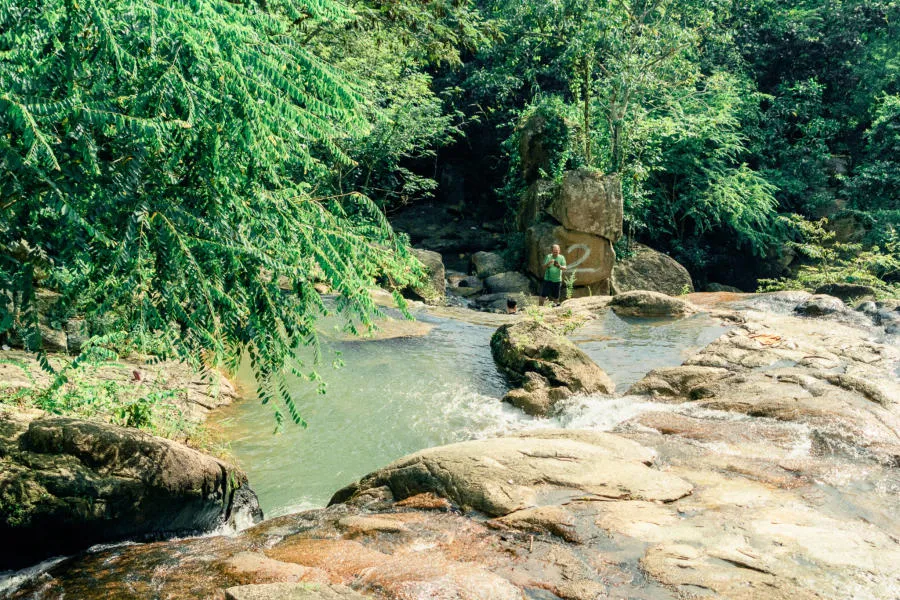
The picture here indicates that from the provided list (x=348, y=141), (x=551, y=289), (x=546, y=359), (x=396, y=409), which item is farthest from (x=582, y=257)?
(x=396, y=409)

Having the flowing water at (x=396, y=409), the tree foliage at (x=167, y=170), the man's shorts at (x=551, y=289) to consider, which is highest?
the tree foliage at (x=167, y=170)

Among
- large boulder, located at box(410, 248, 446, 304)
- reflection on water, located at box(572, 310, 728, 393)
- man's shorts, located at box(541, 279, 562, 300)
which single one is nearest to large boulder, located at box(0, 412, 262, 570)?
reflection on water, located at box(572, 310, 728, 393)

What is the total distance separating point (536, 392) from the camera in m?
9.04

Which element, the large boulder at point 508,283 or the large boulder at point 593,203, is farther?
the large boulder at point 508,283

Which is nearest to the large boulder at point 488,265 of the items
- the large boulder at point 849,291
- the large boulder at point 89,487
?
the large boulder at point 849,291

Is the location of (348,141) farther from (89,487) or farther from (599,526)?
(599,526)

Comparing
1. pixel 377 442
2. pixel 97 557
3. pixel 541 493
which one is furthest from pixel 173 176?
pixel 377 442

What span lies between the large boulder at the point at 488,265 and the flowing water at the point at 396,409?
8.27 meters

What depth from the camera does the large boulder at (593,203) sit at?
1831 cm

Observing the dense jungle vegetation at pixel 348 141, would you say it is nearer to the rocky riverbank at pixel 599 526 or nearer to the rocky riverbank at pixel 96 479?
the rocky riverbank at pixel 96 479

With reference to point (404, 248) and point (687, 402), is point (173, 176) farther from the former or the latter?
point (687, 402)

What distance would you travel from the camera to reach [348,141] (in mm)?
19203

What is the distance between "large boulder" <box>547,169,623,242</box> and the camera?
18.3 m

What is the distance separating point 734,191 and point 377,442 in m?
17.1
